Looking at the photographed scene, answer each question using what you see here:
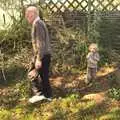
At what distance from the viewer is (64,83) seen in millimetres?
8273

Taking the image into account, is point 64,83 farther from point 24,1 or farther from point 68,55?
point 24,1

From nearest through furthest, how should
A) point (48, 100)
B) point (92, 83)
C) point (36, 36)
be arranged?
point (36, 36)
point (48, 100)
point (92, 83)

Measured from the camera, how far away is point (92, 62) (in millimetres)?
8047

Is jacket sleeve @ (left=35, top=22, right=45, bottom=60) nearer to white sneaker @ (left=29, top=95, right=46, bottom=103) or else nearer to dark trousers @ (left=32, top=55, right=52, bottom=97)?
dark trousers @ (left=32, top=55, right=52, bottom=97)

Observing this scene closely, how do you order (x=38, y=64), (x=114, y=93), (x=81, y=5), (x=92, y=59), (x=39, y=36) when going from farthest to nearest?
(x=81, y=5) → (x=92, y=59) → (x=114, y=93) → (x=38, y=64) → (x=39, y=36)

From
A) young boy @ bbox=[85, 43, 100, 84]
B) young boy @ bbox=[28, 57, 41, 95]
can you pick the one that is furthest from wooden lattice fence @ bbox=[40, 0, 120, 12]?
young boy @ bbox=[28, 57, 41, 95]

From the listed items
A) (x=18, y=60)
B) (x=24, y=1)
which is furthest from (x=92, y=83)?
(x=24, y=1)

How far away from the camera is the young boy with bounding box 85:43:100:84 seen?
801 cm

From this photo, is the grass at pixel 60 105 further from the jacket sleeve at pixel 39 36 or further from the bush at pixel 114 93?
the jacket sleeve at pixel 39 36

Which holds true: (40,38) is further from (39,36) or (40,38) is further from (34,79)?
(34,79)

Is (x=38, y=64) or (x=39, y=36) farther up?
(x=39, y=36)

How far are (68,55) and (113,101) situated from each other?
6.60ft

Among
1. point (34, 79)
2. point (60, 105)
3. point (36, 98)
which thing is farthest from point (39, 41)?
point (60, 105)

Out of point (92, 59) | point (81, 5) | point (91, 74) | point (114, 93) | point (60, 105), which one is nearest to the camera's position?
point (60, 105)
